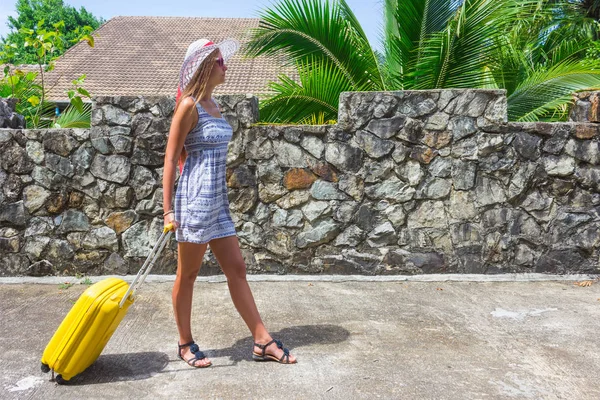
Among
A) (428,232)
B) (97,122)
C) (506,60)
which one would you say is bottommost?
(428,232)

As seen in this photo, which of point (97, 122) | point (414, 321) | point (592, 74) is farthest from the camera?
point (592, 74)

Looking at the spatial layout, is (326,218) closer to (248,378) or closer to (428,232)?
(428,232)

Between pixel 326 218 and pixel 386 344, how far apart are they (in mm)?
1634

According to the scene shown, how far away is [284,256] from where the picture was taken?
17.1 ft

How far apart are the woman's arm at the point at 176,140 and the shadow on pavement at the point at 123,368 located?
0.85 meters

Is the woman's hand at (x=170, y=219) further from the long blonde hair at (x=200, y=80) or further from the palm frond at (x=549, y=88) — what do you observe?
the palm frond at (x=549, y=88)

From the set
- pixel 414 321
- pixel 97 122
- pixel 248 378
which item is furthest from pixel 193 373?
pixel 97 122

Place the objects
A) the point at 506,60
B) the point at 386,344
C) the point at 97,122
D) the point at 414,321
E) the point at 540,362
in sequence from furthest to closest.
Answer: the point at 506,60 → the point at 97,122 → the point at 414,321 → the point at 386,344 → the point at 540,362

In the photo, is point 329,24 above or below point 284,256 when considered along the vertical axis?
above

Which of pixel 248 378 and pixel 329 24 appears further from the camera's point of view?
pixel 329 24

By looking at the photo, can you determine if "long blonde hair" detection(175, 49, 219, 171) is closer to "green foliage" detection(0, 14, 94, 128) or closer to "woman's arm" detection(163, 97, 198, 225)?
"woman's arm" detection(163, 97, 198, 225)

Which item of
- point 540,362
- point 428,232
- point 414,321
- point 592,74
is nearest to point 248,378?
point 414,321

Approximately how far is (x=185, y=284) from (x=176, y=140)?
0.82m

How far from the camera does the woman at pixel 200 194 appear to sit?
3314mm
